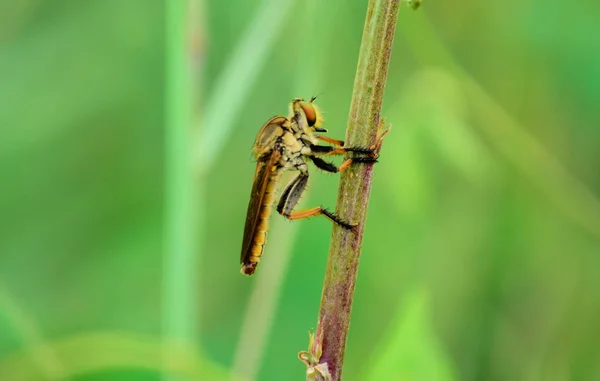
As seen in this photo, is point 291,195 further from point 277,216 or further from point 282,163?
point 277,216

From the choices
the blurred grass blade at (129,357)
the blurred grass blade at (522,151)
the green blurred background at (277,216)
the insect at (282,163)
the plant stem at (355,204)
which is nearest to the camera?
the plant stem at (355,204)

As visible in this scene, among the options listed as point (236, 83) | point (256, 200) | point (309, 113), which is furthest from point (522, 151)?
point (236, 83)

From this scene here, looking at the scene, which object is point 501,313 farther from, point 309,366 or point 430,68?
point 309,366

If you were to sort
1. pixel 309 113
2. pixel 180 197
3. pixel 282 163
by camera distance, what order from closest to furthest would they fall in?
1. pixel 180 197
2. pixel 309 113
3. pixel 282 163

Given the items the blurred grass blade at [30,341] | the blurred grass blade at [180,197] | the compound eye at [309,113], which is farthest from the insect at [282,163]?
the blurred grass blade at [30,341]

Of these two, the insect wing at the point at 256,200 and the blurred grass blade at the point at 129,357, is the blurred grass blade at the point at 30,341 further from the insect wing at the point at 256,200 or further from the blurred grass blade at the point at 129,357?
the insect wing at the point at 256,200

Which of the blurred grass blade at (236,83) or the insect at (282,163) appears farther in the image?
the insect at (282,163)

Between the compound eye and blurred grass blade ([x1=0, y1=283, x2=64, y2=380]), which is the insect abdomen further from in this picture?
blurred grass blade ([x1=0, y1=283, x2=64, y2=380])

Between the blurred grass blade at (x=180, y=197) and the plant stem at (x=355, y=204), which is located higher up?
the blurred grass blade at (x=180, y=197)
